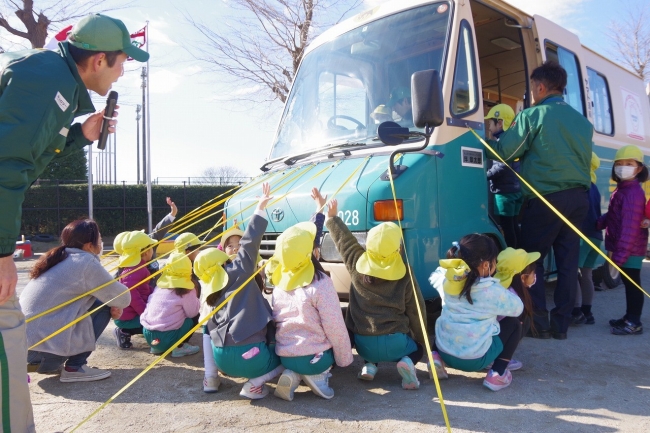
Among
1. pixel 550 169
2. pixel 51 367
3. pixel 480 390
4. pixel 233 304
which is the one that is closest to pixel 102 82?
pixel 233 304

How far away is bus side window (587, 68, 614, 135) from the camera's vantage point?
6.64 metres

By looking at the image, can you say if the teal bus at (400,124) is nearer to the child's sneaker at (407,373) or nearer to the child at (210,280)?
the child's sneaker at (407,373)

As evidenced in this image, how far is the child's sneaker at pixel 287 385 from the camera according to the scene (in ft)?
11.8

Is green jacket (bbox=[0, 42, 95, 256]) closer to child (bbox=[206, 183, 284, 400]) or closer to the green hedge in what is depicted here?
child (bbox=[206, 183, 284, 400])

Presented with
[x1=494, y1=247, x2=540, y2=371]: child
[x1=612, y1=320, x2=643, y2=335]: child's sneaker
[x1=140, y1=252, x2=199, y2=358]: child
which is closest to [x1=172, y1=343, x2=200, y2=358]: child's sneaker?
[x1=140, y1=252, x2=199, y2=358]: child

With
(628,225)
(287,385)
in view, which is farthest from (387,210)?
(628,225)

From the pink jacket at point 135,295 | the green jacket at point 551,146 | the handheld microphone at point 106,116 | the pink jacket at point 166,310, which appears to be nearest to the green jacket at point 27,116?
the handheld microphone at point 106,116

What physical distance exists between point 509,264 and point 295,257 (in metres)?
1.67

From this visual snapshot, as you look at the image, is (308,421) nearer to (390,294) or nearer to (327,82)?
(390,294)

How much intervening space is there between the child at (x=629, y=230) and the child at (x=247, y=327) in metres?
3.49

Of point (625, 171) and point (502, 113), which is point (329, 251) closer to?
point (502, 113)

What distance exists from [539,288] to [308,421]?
2.69 meters

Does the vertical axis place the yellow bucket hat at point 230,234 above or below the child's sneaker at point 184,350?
above

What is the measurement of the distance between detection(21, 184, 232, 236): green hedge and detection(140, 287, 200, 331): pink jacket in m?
15.3
